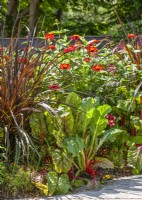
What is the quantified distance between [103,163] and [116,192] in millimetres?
522

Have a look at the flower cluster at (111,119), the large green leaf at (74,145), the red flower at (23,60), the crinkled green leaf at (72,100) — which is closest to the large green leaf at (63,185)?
the large green leaf at (74,145)

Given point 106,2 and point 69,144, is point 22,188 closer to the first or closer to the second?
point 69,144

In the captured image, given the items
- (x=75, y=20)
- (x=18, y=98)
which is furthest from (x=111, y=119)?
(x=75, y=20)

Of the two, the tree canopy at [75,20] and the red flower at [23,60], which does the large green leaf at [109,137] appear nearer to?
the red flower at [23,60]

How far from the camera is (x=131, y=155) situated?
16.9 feet

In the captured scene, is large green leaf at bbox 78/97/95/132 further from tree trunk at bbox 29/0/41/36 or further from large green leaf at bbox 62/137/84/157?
tree trunk at bbox 29/0/41/36

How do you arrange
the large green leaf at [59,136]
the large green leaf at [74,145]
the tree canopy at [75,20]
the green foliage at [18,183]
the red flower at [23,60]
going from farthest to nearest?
the tree canopy at [75,20] < the red flower at [23,60] < the large green leaf at [59,136] < the large green leaf at [74,145] < the green foliage at [18,183]

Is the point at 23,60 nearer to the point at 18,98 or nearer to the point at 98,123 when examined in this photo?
the point at 18,98

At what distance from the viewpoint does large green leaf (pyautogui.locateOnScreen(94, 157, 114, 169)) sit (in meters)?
4.90

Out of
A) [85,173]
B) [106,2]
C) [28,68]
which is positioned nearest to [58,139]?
[85,173]

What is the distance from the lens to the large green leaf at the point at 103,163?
4898 millimetres

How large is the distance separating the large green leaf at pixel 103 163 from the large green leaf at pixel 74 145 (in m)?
0.38

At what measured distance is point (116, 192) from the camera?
4.45m

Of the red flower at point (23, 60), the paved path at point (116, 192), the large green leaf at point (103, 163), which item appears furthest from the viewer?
the red flower at point (23, 60)
